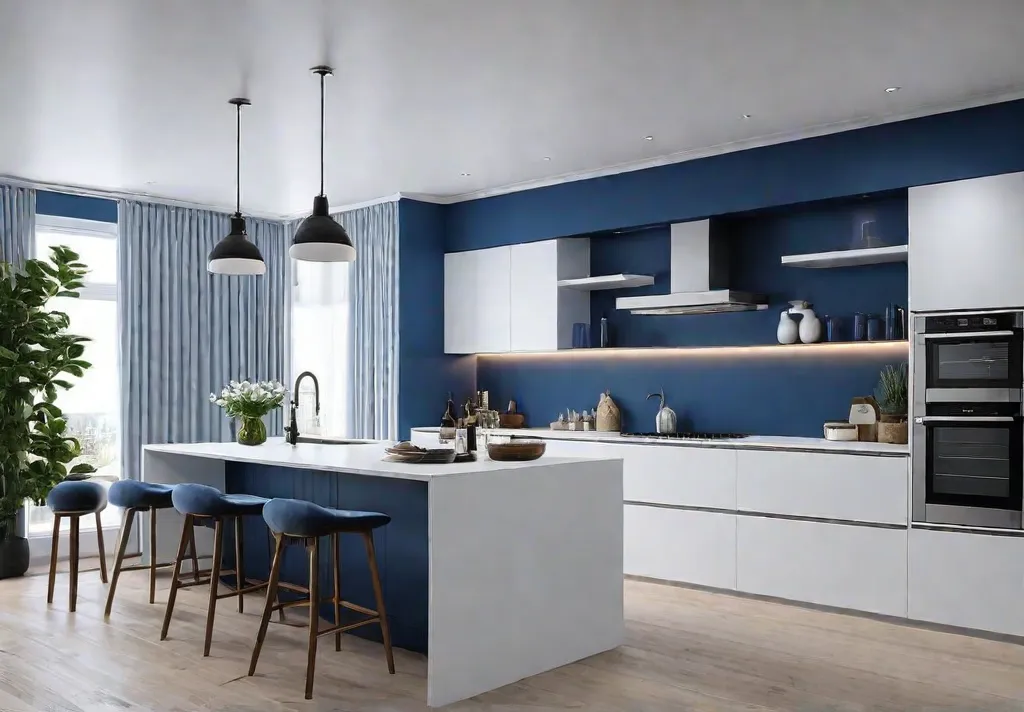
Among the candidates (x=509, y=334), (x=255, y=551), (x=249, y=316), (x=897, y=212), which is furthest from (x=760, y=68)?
(x=249, y=316)

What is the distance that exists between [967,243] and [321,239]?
3220 mm

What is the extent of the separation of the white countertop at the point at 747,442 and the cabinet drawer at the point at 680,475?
0.04m

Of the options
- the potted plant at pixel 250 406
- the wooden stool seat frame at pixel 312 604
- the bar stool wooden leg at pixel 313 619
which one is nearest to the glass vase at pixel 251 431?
the potted plant at pixel 250 406

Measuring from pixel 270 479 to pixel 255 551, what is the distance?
47 centimetres

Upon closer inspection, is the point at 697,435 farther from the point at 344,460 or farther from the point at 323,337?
the point at 323,337

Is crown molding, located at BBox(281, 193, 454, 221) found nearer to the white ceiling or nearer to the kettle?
the white ceiling

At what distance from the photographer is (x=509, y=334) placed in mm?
7145

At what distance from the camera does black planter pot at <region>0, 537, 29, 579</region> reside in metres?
6.11

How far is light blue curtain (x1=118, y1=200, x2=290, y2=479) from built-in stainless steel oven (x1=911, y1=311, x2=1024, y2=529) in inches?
208

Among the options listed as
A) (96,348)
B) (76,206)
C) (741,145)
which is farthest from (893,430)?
(76,206)

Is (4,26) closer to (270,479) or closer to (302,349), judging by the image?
(270,479)

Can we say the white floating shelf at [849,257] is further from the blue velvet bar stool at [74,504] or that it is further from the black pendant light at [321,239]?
the blue velvet bar stool at [74,504]

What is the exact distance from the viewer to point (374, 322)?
7637 mm

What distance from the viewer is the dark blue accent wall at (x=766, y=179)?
4.90 metres
